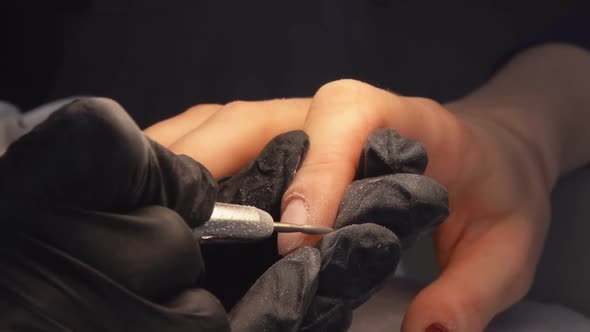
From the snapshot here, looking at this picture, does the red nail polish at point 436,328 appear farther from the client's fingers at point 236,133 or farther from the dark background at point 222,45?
the dark background at point 222,45

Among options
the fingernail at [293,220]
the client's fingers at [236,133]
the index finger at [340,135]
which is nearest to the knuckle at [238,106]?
the client's fingers at [236,133]

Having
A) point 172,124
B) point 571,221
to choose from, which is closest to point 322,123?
point 172,124

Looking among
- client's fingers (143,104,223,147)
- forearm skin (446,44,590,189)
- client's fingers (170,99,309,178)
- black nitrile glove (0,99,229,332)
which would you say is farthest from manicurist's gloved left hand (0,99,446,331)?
forearm skin (446,44,590,189)

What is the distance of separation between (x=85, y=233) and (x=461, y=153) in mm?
450

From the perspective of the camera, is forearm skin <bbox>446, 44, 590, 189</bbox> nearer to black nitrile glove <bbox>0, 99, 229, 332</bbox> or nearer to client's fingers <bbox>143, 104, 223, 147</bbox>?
client's fingers <bbox>143, 104, 223, 147</bbox>

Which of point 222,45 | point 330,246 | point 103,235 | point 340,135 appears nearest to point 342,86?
point 340,135

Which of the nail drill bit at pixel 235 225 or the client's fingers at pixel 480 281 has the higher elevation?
the nail drill bit at pixel 235 225

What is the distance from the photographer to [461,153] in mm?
660

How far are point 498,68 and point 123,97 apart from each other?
61 cm

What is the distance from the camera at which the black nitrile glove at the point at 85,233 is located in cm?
31

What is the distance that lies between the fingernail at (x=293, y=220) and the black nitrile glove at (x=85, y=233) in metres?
0.12

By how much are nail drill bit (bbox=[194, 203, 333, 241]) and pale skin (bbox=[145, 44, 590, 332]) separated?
0.13ft

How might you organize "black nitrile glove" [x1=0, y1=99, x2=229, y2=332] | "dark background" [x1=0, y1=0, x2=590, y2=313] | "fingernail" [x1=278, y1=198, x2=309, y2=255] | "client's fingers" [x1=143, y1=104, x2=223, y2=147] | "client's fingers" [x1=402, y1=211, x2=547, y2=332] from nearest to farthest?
1. "black nitrile glove" [x1=0, y1=99, x2=229, y2=332]
2. "fingernail" [x1=278, y1=198, x2=309, y2=255]
3. "client's fingers" [x1=402, y1=211, x2=547, y2=332]
4. "client's fingers" [x1=143, y1=104, x2=223, y2=147]
5. "dark background" [x1=0, y1=0, x2=590, y2=313]

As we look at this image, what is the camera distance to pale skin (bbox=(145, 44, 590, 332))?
0.51 m
